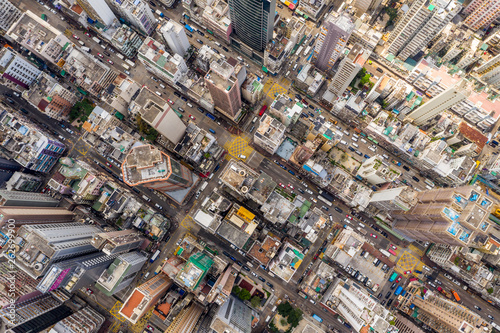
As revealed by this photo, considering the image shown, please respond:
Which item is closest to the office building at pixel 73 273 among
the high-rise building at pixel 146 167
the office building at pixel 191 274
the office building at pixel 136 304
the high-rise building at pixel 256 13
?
the office building at pixel 136 304

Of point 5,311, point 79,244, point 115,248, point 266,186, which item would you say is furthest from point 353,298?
point 5,311

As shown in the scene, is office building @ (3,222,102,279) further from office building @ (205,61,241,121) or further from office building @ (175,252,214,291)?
office building @ (205,61,241,121)

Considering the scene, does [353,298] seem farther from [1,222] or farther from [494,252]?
[1,222]

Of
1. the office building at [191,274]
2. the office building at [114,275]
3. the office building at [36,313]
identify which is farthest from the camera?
the office building at [191,274]

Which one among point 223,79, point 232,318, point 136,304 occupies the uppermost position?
point 223,79

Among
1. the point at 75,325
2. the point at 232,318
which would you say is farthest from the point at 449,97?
the point at 75,325

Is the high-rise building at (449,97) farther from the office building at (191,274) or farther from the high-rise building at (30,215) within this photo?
the high-rise building at (30,215)

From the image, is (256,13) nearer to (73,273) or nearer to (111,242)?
(111,242)
